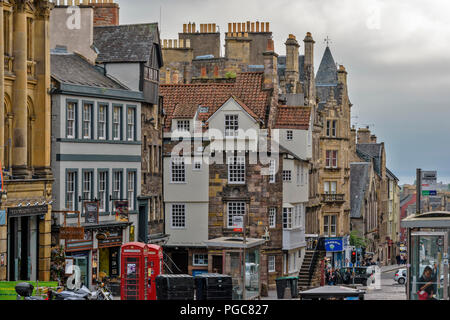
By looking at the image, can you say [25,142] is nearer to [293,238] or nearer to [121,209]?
[121,209]

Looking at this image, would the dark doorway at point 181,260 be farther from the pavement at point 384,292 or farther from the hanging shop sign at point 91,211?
the hanging shop sign at point 91,211

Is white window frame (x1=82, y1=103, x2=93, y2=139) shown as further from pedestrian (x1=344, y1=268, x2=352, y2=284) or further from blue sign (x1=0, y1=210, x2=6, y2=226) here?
pedestrian (x1=344, y1=268, x2=352, y2=284)

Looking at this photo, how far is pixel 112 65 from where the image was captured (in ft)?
193

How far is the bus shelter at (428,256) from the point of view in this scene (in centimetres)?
3080

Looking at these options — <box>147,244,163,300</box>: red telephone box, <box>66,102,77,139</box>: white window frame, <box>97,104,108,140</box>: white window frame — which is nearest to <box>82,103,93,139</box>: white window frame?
<box>97,104,108,140</box>: white window frame

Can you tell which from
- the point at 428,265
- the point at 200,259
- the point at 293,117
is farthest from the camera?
the point at 293,117

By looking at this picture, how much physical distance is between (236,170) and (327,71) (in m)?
35.1

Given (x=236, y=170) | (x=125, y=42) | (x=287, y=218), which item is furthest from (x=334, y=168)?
(x=125, y=42)

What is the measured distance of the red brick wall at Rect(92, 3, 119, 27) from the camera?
211 feet

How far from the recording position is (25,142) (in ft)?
154

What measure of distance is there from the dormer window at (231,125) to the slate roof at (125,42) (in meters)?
7.28
